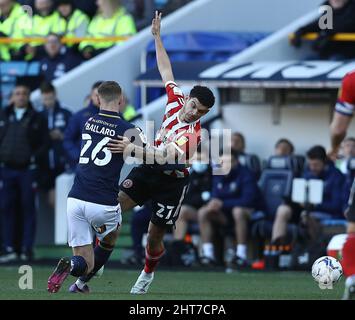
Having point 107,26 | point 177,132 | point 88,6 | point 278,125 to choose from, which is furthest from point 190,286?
point 88,6

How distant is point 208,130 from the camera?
1941cm

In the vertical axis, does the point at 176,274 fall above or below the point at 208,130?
below

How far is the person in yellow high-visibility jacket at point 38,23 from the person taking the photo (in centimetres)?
2177

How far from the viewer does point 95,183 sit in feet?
38.3

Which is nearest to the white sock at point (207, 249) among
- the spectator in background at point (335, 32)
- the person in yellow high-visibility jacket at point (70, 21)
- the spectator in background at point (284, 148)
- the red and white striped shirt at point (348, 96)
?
the spectator in background at point (284, 148)

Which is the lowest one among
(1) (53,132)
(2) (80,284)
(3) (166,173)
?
(2) (80,284)

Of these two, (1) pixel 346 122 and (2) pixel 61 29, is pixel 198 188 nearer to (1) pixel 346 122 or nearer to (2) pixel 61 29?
(2) pixel 61 29

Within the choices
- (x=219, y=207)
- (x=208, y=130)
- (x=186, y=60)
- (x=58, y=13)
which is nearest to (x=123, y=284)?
(x=219, y=207)

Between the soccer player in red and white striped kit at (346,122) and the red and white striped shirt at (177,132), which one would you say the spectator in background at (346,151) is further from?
the soccer player in red and white striped kit at (346,122)

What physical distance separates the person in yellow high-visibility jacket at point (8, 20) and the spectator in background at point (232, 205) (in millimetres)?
5333

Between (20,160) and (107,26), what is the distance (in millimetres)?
4087

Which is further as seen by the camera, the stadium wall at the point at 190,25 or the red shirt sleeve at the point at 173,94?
the stadium wall at the point at 190,25

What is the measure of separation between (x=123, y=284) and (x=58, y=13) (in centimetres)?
876
